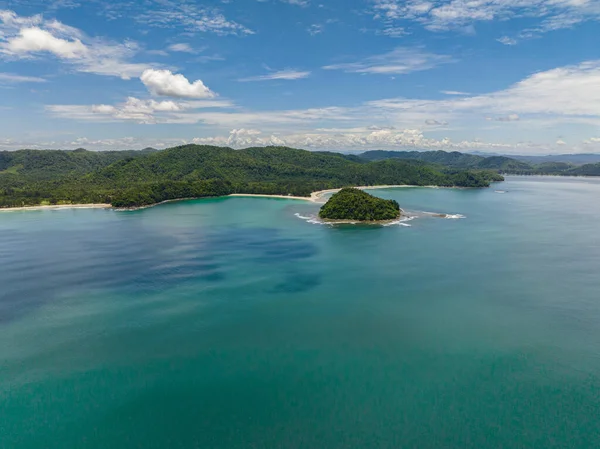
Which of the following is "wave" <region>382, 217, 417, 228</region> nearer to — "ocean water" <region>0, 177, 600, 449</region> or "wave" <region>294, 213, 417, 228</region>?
"wave" <region>294, 213, 417, 228</region>

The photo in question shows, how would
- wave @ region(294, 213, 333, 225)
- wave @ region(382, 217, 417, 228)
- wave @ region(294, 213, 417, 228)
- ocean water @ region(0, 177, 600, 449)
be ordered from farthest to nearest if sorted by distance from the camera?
wave @ region(294, 213, 333, 225), wave @ region(294, 213, 417, 228), wave @ region(382, 217, 417, 228), ocean water @ region(0, 177, 600, 449)

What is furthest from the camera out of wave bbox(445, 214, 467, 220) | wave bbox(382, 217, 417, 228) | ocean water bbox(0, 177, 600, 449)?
wave bbox(445, 214, 467, 220)

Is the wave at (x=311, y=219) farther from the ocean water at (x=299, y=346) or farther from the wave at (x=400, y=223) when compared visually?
the ocean water at (x=299, y=346)

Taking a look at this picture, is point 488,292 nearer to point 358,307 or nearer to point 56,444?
point 358,307

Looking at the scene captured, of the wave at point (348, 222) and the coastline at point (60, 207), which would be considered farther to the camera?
the coastline at point (60, 207)

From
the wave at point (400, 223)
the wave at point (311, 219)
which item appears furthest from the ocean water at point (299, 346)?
the wave at point (311, 219)

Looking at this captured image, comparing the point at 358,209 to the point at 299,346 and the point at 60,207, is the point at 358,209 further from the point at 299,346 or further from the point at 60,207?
the point at 60,207

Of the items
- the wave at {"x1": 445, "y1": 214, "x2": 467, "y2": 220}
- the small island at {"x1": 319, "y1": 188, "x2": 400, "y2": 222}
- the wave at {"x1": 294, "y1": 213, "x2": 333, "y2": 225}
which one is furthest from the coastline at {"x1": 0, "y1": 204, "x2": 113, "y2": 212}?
the wave at {"x1": 445, "y1": 214, "x2": 467, "y2": 220}
